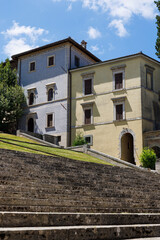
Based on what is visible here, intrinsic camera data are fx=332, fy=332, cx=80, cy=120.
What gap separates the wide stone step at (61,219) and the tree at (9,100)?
32673 millimetres

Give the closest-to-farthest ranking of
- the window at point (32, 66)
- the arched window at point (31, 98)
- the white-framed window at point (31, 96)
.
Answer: the white-framed window at point (31, 96), the arched window at point (31, 98), the window at point (32, 66)

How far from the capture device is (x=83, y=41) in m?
44.5

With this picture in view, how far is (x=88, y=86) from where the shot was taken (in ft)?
121

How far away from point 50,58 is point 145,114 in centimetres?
1407

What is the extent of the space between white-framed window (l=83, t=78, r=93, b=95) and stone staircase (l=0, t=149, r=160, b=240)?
951 inches

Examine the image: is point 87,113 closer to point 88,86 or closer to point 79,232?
point 88,86

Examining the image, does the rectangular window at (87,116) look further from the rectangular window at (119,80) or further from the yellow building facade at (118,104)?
the rectangular window at (119,80)

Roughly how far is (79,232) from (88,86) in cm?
3178

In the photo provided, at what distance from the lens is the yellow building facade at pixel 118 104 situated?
109 ft

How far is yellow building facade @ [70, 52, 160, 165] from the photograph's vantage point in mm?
33312

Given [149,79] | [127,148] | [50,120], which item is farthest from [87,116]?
[149,79]

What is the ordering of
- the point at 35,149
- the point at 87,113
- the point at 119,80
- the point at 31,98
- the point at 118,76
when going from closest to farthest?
the point at 35,149 → the point at 119,80 → the point at 118,76 → the point at 87,113 → the point at 31,98

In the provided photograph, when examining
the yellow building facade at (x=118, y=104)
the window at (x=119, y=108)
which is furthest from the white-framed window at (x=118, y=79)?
the window at (x=119, y=108)

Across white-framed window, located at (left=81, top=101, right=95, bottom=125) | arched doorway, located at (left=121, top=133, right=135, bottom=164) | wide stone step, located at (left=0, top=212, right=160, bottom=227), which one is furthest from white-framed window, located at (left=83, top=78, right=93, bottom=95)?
wide stone step, located at (left=0, top=212, right=160, bottom=227)
